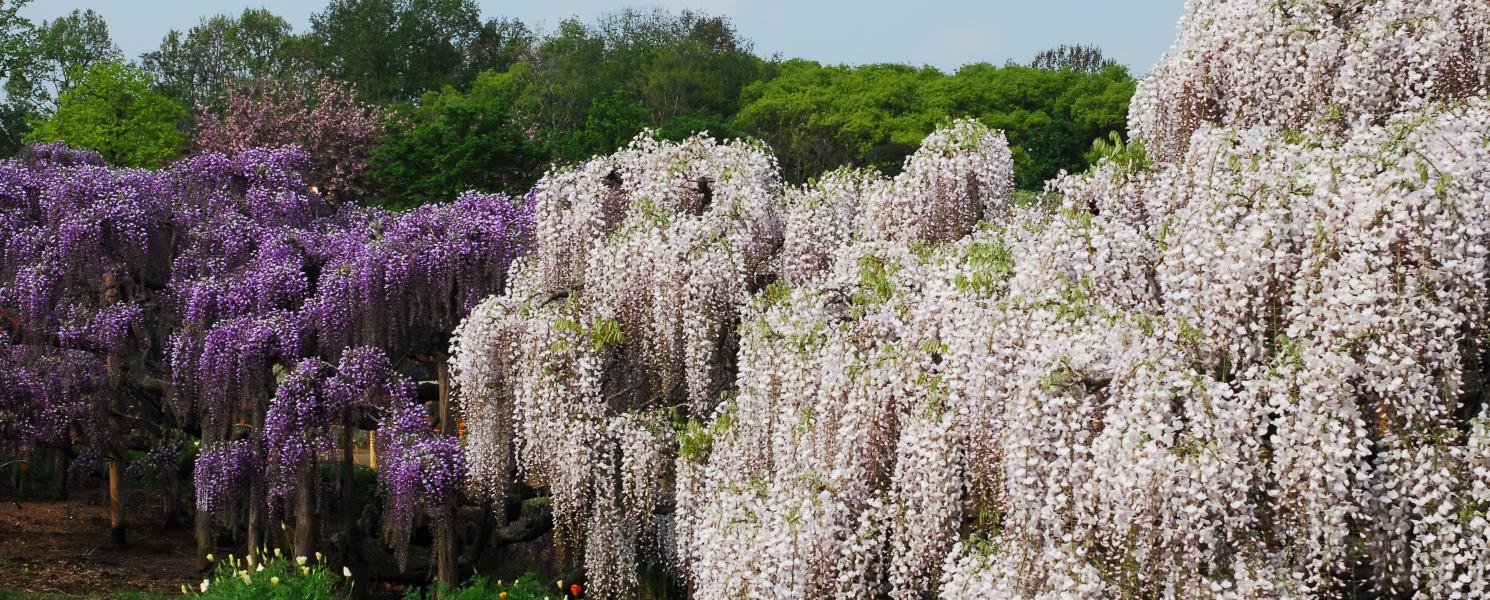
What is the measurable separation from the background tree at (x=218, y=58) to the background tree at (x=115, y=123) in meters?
18.8

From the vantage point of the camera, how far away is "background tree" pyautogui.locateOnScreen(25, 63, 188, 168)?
103 ft

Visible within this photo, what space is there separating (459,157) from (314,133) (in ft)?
18.0

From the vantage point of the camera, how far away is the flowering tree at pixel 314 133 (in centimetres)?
2950

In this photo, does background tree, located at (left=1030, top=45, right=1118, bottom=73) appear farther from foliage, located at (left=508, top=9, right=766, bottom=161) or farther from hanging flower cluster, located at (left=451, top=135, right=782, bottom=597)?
hanging flower cluster, located at (left=451, top=135, right=782, bottom=597)

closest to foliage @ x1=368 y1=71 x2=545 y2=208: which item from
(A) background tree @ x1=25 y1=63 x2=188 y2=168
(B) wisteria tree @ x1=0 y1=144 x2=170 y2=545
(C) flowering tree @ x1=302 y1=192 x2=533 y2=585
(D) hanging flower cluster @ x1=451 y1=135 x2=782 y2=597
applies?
(A) background tree @ x1=25 y1=63 x2=188 y2=168

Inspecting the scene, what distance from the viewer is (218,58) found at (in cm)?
5372

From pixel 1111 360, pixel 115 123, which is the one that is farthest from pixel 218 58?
pixel 1111 360

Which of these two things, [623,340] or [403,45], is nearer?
[623,340]

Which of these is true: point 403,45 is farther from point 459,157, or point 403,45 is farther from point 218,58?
point 459,157

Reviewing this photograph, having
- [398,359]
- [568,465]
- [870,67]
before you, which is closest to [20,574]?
[398,359]

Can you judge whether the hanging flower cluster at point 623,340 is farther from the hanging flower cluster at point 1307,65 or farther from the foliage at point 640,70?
the foliage at point 640,70

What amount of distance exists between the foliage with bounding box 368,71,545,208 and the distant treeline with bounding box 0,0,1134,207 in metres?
0.04

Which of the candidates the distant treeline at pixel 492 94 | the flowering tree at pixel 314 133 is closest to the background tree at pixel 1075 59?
the distant treeline at pixel 492 94

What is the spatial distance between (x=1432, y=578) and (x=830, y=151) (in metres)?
40.4
